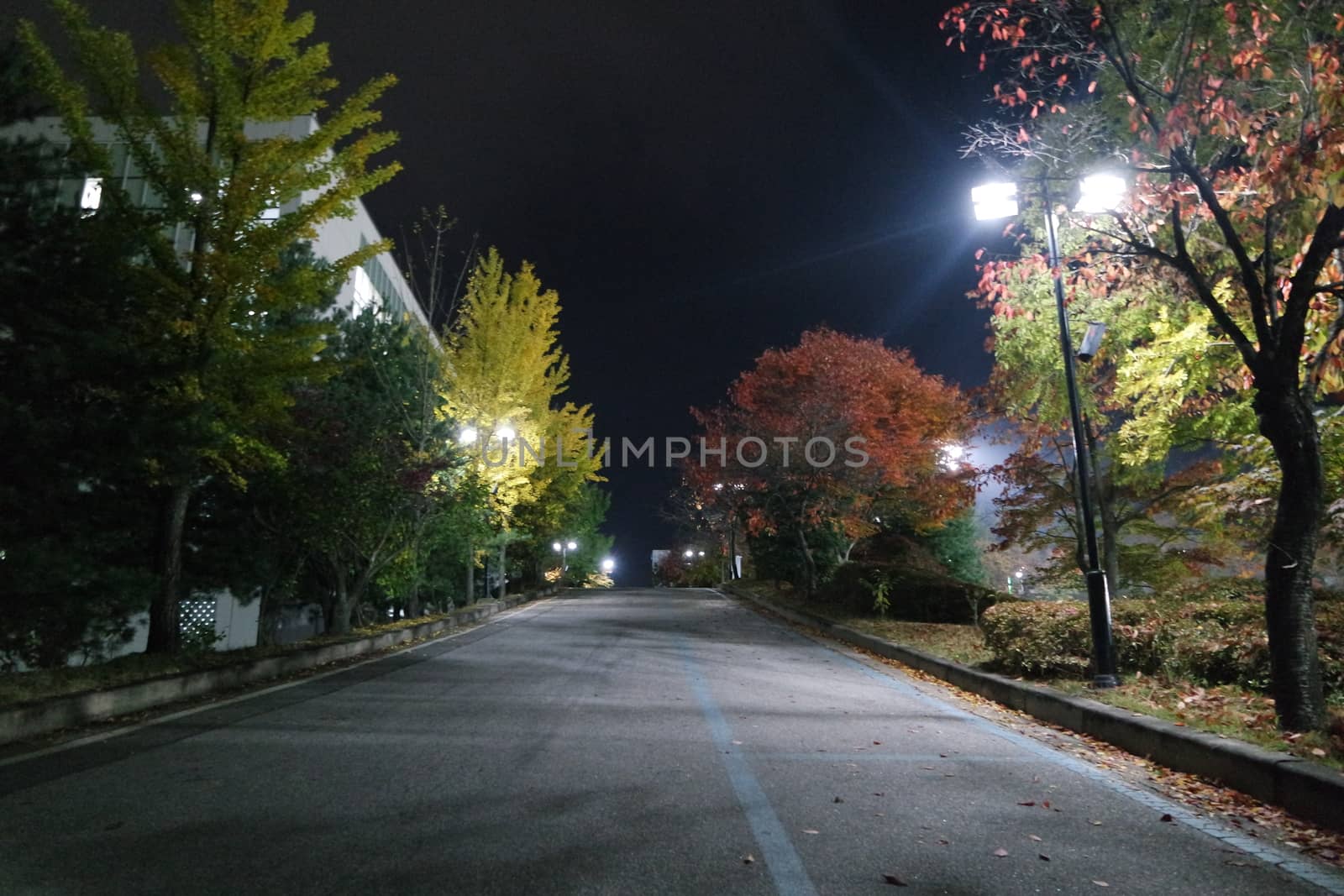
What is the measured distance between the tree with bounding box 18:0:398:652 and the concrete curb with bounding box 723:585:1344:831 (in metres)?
9.05

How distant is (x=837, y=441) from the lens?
22047 millimetres

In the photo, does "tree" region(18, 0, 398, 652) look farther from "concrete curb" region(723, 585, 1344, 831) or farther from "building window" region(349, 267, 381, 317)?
"building window" region(349, 267, 381, 317)

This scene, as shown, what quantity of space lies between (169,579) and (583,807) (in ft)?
25.1

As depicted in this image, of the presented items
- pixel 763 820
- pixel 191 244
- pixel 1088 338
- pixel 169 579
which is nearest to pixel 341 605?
pixel 169 579

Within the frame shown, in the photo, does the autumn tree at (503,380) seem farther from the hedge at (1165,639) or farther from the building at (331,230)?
the hedge at (1165,639)

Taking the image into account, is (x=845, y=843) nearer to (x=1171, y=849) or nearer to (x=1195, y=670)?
(x=1171, y=849)

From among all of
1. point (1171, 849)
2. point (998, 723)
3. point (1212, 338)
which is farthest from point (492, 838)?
point (1212, 338)

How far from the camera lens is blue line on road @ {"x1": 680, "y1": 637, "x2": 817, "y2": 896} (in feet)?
12.8

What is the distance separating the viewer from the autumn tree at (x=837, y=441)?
2203cm

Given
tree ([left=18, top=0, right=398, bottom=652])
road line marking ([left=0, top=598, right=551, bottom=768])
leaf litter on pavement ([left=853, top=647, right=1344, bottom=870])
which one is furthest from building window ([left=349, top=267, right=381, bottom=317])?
leaf litter on pavement ([left=853, top=647, right=1344, bottom=870])

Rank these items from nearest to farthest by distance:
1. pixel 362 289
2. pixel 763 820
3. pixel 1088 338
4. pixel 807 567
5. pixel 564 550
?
pixel 763 820 → pixel 1088 338 → pixel 807 567 → pixel 362 289 → pixel 564 550

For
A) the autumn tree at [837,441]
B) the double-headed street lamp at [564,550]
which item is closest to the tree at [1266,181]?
the autumn tree at [837,441]

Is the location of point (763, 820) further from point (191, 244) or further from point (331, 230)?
point (331, 230)

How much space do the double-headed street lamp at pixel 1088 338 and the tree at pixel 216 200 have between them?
24.5 feet
